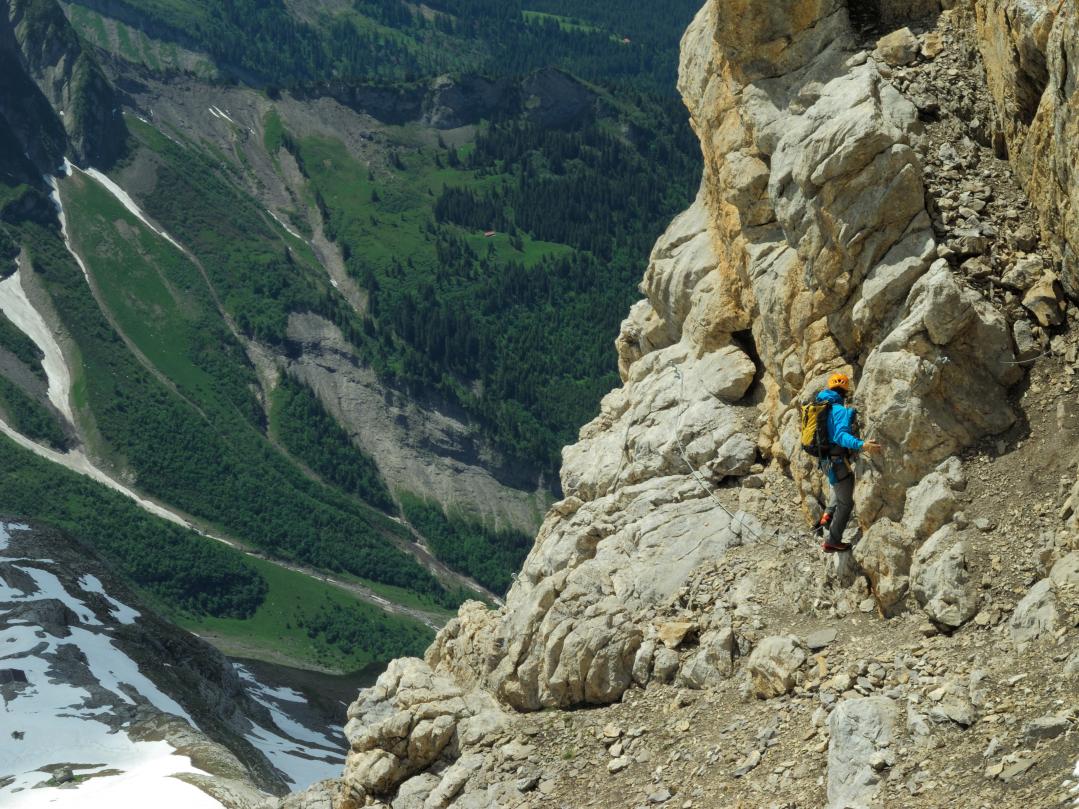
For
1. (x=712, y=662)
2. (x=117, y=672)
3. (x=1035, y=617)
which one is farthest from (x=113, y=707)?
(x=1035, y=617)

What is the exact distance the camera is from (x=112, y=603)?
15388 cm

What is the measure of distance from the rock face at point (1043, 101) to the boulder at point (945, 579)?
22.2 feet

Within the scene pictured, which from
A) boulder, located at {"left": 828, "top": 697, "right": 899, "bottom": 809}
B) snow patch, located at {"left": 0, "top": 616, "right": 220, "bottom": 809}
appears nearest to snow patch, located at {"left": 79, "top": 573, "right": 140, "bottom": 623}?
snow patch, located at {"left": 0, "top": 616, "right": 220, "bottom": 809}

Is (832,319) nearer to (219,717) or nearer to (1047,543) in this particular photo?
(1047,543)

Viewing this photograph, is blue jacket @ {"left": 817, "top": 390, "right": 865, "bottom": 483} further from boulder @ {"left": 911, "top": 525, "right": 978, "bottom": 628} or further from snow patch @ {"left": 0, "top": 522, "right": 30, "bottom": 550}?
snow patch @ {"left": 0, "top": 522, "right": 30, "bottom": 550}

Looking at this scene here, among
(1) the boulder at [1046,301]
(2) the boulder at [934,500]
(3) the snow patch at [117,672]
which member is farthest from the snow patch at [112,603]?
(1) the boulder at [1046,301]

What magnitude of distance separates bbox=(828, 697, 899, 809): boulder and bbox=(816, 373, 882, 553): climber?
6110mm

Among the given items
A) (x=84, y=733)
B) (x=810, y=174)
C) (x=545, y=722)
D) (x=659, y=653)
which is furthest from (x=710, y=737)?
(x=84, y=733)

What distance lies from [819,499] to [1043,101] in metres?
11.8

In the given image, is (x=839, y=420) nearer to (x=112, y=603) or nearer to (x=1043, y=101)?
(x=1043, y=101)

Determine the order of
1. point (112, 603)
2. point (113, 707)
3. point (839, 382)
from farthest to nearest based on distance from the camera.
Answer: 1. point (112, 603)
2. point (113, 707)
3. point (839, 382)

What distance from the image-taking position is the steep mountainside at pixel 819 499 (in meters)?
29.8

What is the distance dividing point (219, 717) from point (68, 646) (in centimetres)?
1643

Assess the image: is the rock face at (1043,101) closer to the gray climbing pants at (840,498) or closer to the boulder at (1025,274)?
the boulder at (1025,274)
